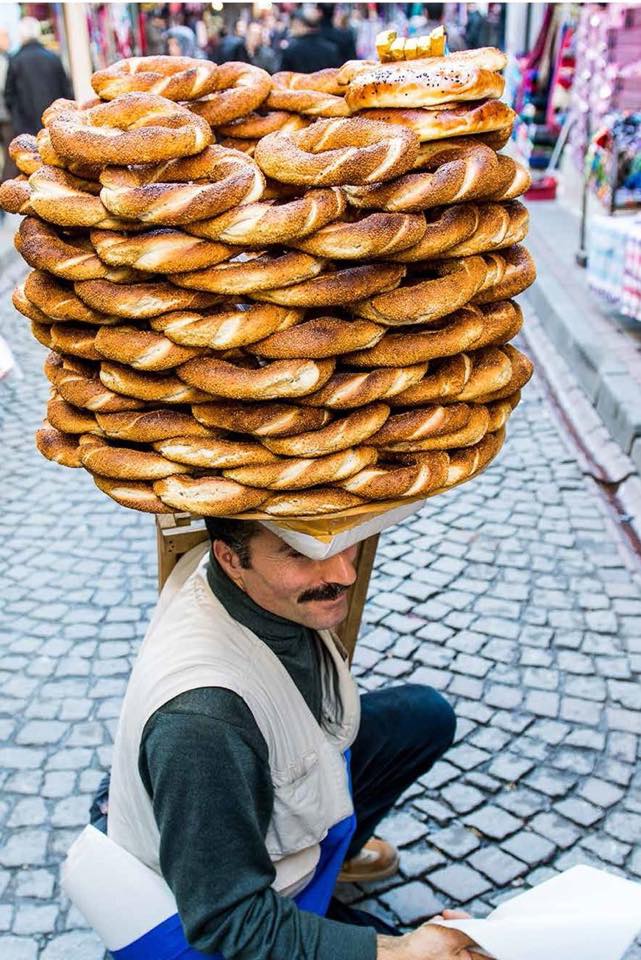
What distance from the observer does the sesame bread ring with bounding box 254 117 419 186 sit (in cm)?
155

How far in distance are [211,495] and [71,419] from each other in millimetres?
320

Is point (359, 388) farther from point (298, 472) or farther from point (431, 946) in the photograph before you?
point (431, 946)

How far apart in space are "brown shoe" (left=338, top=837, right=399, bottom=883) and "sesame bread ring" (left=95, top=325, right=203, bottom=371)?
1905 millimetres

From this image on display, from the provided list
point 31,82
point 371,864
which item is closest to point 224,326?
point 371,864

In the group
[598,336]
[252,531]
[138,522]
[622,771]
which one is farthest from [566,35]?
[252,531]

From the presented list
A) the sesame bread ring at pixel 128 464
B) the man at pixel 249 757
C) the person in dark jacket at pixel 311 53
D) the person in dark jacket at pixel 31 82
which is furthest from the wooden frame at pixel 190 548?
the person in dark jacket at pixel 31 82

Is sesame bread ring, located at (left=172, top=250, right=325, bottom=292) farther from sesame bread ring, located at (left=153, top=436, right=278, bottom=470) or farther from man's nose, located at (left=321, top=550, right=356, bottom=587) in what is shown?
man's nose, located at (left=321, top=550, right=356, bottom=587)

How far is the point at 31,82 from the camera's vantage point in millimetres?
10641

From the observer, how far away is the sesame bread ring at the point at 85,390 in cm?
169

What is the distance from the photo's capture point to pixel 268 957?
1856mm

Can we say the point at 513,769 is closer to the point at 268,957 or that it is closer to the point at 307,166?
the point at 268,957

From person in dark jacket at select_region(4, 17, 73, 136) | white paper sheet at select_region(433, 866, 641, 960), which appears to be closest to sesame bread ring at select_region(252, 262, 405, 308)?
white paper sheet at select_region(433, 866, 641, 960)

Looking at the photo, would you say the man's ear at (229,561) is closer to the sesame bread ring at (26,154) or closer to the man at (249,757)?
the man at (249,757)

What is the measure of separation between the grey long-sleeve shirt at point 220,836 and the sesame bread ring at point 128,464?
46 centimetres
